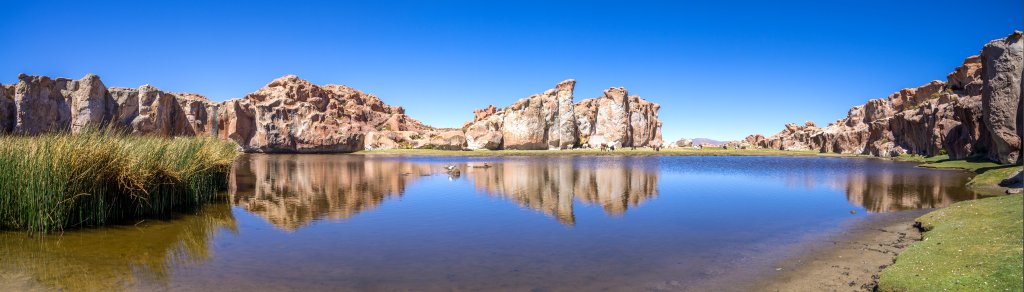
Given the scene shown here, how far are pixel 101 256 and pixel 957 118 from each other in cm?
6496

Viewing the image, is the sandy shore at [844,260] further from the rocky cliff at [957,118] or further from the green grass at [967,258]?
the rocky cliff at [957,118]

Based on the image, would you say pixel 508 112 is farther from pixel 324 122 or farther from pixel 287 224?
pixel 287 224

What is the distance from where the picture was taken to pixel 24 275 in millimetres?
10570

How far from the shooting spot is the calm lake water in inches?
430

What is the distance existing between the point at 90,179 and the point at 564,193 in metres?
21.3

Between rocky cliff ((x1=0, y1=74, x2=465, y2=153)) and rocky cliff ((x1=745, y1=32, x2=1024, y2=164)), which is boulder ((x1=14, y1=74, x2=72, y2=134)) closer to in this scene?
rocky cliff ((x1=0, y1=74, x2=465, y2=153))

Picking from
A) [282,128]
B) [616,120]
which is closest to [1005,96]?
[616,120]

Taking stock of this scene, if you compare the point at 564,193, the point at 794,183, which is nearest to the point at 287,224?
the point at 564,193

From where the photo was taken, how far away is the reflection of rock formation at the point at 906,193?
2284cm

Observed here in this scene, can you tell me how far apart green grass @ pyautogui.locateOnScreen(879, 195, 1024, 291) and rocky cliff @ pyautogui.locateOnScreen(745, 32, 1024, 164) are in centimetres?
1262

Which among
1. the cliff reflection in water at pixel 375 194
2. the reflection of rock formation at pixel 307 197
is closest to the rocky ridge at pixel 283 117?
the reflection of rock formation at pixel 307 197

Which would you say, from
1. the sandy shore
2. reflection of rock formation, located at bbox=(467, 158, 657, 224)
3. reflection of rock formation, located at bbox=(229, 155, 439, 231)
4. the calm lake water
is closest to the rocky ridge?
reflection of rock formation, located at bbox=(229, 155, 439, 231)

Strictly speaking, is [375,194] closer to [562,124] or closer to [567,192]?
[567,192]

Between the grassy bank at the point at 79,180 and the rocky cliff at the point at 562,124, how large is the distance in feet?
349
